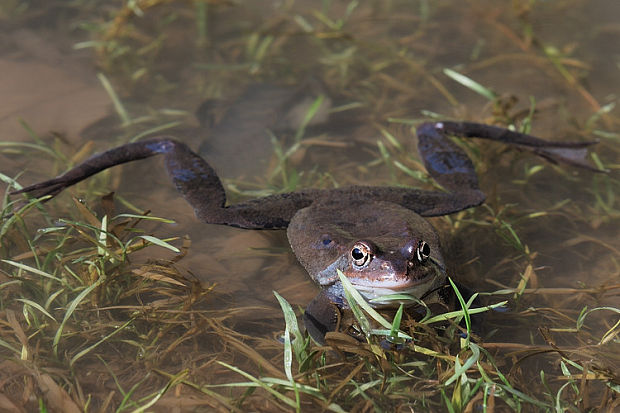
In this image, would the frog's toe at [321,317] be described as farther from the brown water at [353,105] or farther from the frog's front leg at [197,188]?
the frog's front leg at [197,188]

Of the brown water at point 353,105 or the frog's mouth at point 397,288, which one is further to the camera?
the brown water at point 353,105

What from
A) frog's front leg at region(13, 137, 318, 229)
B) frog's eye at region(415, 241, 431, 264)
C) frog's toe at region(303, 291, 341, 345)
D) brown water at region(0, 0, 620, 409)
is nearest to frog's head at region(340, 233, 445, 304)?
frog's eye at region(415, 241, 431, 264)

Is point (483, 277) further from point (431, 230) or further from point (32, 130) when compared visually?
point (32, 130)

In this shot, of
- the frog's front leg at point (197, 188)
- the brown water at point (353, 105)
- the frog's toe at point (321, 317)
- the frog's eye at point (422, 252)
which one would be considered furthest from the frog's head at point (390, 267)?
the frog's front leg at point (197, 188)

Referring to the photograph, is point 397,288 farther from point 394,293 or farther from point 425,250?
point 425,250

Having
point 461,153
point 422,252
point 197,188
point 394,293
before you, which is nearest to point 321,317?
point 394,293

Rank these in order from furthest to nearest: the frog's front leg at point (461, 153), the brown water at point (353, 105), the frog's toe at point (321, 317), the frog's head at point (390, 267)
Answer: the frog's front leg at point (461, 153), the brown water at point (353, 105), the frog's toe at point (321, 317), the frog's head at point (390, 267)

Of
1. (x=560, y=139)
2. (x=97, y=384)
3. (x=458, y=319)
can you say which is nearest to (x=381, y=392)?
(x=458, y=319)
